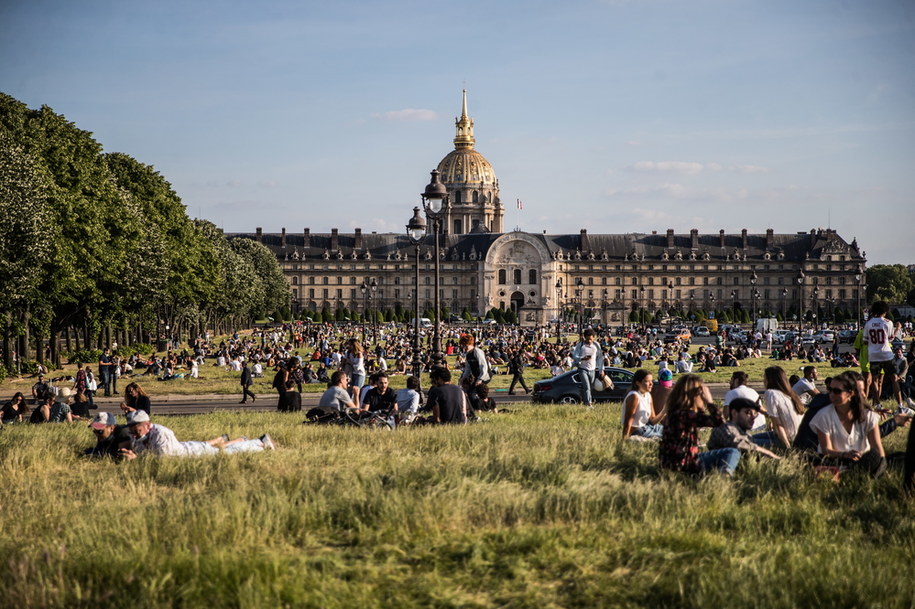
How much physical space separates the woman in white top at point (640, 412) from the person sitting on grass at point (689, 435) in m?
2.65

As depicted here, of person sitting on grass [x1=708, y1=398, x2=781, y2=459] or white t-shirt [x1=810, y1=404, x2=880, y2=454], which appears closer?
white t-shirt [x1=810, y1=404, x2=880, y2=454]

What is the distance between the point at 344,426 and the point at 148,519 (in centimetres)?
656

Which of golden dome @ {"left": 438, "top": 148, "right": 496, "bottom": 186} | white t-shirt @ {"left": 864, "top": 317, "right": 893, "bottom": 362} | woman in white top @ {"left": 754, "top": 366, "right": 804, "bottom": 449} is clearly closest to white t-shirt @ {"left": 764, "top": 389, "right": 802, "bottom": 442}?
woman in white top @ {"left": 754, "top": 366, "right": 804, "bottom": 449}

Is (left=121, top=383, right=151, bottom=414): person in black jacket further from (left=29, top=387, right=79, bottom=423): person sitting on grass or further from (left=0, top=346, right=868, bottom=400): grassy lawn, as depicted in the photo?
(left=0, top=346, right=868, bottom=400): grassy lawn

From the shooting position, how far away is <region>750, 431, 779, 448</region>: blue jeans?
10.8 metres

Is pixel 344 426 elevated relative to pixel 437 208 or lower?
lower

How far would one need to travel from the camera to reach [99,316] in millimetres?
42312

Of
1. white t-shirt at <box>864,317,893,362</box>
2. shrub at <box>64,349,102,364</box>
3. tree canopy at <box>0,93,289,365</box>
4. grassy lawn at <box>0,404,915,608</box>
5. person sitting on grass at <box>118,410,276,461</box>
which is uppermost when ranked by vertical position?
tree canopy at <box>0,93,289,365</box>

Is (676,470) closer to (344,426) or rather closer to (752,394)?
(752,394)

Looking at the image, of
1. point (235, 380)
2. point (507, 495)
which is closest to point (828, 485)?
point (507, 495)

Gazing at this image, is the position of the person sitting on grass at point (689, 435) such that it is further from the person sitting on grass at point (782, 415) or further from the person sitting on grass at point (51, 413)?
the person sitting on grass at point (51, 413)

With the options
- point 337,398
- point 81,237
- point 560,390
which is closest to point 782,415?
point 337,398

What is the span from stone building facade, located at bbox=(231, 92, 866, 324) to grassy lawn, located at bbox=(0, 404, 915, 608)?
138 meters

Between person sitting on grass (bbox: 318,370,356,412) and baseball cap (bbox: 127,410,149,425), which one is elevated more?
baseball cap (bbox: 127,410,149,425)
